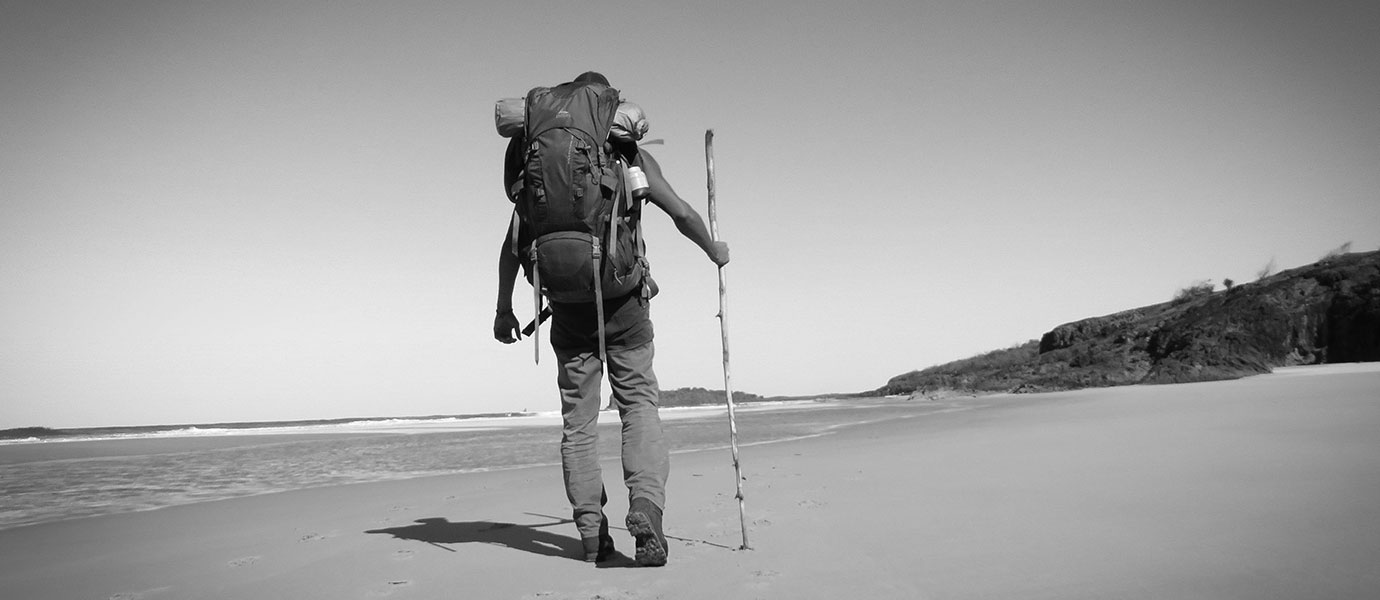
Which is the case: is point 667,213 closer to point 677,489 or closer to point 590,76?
point 590,76

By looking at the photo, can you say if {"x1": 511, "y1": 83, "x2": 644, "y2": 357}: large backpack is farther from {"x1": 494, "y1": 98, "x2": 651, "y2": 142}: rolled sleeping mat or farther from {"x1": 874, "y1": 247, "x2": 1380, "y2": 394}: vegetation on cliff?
{"x1": 874, "y1": 247, "x2": 1380, "y2": 394}: vegetation on cliff

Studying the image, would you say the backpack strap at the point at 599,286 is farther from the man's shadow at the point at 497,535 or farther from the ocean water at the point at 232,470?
the ocean water at the point at 232,470

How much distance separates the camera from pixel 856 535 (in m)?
3.07

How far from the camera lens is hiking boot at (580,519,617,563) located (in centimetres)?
285

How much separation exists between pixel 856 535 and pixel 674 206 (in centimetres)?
171

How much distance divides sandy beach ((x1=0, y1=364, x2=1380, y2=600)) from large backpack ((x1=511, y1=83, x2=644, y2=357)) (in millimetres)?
1093

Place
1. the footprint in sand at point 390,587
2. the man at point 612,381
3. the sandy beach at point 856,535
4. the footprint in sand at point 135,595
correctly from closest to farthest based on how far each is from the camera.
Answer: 1. the sandy beach at point 856,535
2. the footprint in sand at point 390,587
3. the footprint in sand at point 135,595
4. the man at point 612,381

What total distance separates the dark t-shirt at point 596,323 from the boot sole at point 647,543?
0.78m

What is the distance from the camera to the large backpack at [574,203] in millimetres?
2803

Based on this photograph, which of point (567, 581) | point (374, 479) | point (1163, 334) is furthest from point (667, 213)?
point (1163, 334)

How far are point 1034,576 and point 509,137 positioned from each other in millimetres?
2715

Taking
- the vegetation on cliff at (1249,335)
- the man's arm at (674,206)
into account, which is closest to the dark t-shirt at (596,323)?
the man's arm at (674,206)

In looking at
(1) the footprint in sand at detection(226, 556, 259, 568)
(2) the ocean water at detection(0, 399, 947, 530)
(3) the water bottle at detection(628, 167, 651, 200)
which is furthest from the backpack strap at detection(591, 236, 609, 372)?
(2) the ocean water at detection(0, 399, 947, 530)

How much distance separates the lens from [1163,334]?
2102 cm
